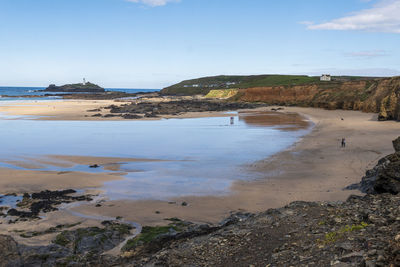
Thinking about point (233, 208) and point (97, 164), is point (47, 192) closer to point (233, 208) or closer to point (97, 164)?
point (97, 164)

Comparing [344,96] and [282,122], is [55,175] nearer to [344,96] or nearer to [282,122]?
[282,122]

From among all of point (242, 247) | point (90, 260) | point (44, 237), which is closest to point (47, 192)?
point (44, 237)

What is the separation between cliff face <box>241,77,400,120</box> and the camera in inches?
1438

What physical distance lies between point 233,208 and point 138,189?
4.57 meters

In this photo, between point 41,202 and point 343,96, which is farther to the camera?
point 343,96

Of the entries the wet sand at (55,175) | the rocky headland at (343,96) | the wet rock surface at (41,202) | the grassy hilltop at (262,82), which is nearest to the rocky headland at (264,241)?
the wet rock surface at (41,202)

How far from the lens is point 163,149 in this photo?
24953 millimetres

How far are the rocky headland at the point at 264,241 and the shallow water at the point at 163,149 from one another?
183 inches

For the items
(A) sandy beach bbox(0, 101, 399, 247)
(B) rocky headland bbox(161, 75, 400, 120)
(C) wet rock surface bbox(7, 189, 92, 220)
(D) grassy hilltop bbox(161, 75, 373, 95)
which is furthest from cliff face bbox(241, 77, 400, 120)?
(C) wet rock surface bbox(7, 189, 92, 220)

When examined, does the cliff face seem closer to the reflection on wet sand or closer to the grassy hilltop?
the reflection on wet sand

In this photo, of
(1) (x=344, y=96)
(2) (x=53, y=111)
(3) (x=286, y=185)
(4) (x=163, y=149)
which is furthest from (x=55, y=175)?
(1) (x=344, y=96)

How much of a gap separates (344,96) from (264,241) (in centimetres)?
5554

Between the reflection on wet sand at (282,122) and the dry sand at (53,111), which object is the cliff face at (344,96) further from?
the dry sand at (53,111)

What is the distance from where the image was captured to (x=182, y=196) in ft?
47.4
